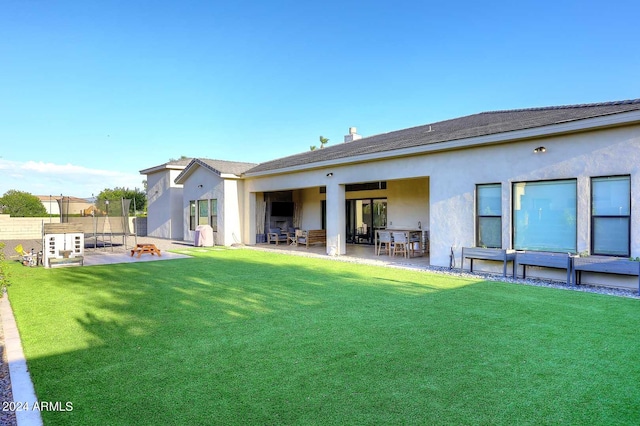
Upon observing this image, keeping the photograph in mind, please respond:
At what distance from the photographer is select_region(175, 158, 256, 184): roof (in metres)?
18.5

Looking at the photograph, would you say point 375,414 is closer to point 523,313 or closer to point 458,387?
point 458,387

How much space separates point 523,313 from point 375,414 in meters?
4.18

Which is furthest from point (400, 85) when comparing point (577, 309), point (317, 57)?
point (577, 309)

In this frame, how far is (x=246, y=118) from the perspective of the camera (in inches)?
1025

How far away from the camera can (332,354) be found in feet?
13.9

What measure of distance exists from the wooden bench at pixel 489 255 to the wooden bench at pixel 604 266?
4.51 feet

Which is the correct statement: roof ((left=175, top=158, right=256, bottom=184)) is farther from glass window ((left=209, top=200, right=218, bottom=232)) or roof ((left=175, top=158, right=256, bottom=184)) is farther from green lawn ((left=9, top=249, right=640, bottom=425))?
green lawn ((left=9, top=249, right=640, bottom=425))

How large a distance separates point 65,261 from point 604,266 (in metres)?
14.4

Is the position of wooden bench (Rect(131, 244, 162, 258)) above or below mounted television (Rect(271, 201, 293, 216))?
below

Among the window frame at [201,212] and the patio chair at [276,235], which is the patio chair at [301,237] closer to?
the patio chair at [276,235]

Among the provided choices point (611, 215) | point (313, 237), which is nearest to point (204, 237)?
point (313, 237)

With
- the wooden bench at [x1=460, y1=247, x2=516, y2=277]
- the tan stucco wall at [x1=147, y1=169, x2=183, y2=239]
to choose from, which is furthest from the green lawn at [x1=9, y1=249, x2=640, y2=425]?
the tan stucco wall at [x1=147, y1=169, x2=183, y2=239]

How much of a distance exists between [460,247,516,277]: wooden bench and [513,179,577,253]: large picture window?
0.41 meters

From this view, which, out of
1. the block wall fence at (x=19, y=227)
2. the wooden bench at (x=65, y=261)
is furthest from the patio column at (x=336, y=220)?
the block wall fence at (x=19, y=227)
